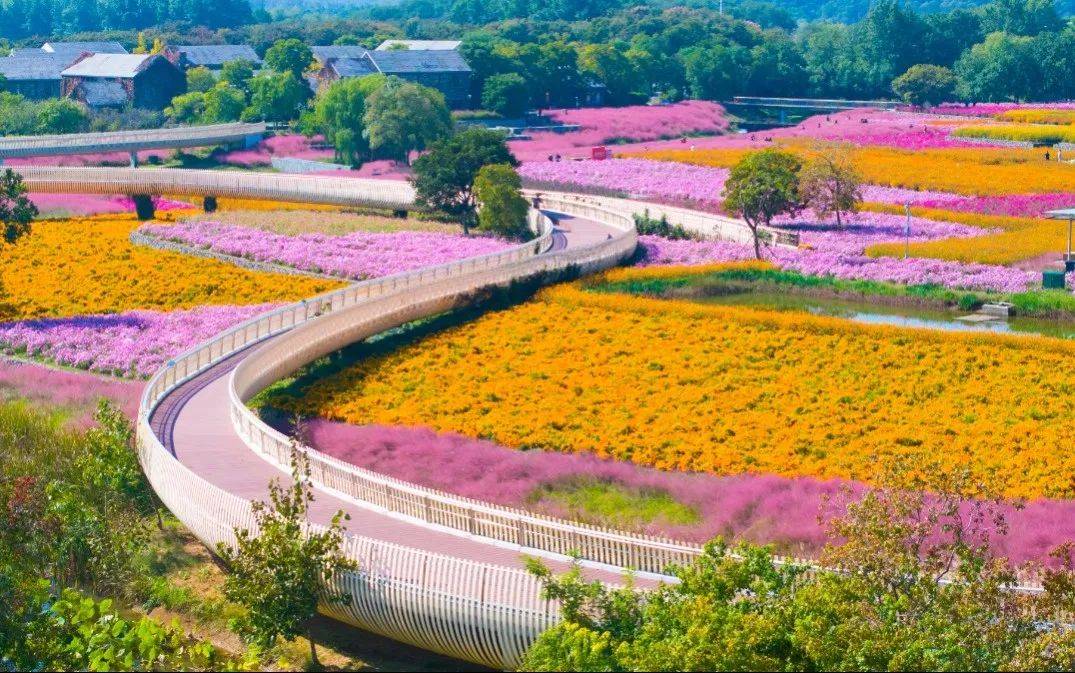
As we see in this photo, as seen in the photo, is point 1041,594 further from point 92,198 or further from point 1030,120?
point 1030,120

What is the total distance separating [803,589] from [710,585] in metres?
1.84

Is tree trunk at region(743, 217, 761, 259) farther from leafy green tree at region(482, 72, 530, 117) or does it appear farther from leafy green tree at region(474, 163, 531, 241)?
leafy green tree at region(482, 72, 530, 117)

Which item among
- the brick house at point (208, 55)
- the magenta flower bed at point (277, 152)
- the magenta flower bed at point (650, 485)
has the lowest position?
the magenta flower bed at point (277, 152)

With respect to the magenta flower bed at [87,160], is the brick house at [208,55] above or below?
above

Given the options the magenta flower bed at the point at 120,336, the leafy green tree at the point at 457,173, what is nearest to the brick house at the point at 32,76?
the leafy green tree at the point at 457,173

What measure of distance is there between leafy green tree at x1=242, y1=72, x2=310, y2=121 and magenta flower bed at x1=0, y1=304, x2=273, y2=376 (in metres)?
83.1

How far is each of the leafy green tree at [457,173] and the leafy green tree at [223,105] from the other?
2489 inches

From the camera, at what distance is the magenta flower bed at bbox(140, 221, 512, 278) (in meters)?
76.7

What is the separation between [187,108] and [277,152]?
23795 millimetres

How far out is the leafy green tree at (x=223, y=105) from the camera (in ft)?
487

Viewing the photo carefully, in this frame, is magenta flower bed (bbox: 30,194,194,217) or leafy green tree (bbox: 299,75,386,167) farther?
leafy green tree (bbox: 299,75,386,167)

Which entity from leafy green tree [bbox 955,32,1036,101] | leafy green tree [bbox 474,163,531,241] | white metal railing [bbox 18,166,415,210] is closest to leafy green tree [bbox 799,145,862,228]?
leafy green tree [bbox 474,163,531,241]

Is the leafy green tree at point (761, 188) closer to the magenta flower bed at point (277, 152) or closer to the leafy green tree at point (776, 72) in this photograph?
the magenta flower bed at point (277, 152)

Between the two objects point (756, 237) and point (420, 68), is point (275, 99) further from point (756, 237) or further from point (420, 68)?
point (756, 237)
